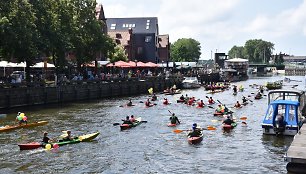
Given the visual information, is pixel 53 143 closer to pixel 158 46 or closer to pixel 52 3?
pixel 52 3

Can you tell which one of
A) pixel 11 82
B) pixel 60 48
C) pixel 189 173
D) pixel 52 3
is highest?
pixel 52 3

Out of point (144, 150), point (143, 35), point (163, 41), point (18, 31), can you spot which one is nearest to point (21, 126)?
point (144, 150)

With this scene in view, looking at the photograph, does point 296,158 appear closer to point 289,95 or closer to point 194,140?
point 194,140

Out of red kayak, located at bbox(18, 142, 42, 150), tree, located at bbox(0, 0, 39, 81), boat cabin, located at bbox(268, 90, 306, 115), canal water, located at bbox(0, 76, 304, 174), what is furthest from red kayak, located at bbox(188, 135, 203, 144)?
tree, located at bbox(0, 0, 39, 81)

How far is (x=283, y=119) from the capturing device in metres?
36.2

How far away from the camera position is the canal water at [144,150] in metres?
27.8

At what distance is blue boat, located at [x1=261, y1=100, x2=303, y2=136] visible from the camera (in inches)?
1416

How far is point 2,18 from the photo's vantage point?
49.6 m

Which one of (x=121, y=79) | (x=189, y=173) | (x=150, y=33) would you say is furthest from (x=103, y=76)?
(x=150, y=33)

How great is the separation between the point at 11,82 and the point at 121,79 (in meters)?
30.1

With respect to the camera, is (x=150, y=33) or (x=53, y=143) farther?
(x=150, y=33)

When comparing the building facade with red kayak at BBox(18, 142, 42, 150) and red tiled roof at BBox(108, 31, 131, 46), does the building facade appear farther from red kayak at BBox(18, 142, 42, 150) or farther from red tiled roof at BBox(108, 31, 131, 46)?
red kayak at BBox(18, 142, 42, 150)

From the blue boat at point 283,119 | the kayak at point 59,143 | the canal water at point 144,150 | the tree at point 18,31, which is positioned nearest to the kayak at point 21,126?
the canal water at point 144,150

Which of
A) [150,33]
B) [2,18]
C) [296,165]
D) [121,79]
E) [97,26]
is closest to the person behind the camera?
[296,165]
